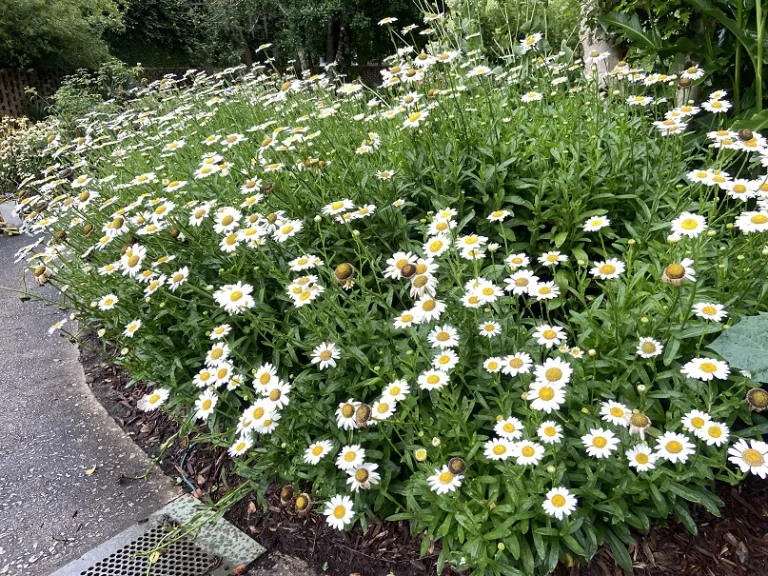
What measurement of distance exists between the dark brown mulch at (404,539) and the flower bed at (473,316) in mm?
113

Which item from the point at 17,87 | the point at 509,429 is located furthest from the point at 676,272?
the point at 17,87

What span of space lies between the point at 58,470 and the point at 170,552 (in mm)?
978

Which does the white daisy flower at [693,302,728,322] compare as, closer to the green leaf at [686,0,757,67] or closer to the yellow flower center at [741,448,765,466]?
the yellow flower center at [741,448,765,466]

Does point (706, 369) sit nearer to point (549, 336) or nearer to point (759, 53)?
point (549, 336)

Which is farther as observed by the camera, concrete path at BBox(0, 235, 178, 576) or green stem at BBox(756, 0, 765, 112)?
green stem at BBox(756, 0, 765, 112)

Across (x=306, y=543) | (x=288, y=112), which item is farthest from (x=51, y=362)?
(x=306, y=543)

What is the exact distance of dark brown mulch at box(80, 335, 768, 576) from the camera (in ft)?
5.46

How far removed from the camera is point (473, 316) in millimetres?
1943

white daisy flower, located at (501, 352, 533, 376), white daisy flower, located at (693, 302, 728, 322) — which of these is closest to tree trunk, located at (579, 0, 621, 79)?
white daisy flower, located at (693, 302, 728, 322)

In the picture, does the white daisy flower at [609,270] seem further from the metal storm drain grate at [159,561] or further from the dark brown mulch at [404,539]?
the metal storm drain grate at [159,561]

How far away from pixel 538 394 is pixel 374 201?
1.34m

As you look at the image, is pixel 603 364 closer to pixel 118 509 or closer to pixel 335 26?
pixel 118 509

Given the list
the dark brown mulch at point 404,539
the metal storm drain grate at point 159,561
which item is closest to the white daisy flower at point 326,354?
the dark brown mulch at point 404,539

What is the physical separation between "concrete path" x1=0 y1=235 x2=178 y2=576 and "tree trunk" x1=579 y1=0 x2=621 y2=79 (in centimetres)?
395
